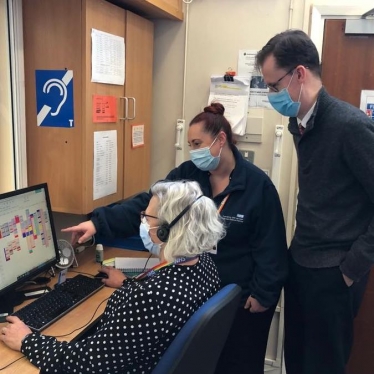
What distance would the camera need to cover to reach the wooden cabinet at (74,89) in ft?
6.24

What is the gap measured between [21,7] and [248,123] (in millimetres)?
1332

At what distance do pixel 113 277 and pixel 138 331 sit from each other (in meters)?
0.77

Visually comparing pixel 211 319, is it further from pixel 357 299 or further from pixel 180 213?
pixel 357 299

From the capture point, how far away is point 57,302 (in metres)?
1.75

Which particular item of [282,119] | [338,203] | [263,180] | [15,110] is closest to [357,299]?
[338,203]

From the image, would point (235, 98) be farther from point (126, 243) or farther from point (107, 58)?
point (126, 243)

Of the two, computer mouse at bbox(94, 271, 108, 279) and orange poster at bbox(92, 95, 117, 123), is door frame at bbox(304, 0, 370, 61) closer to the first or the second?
orange poster at bbox(92, 95, 117, 123)

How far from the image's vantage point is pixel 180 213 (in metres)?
1.40

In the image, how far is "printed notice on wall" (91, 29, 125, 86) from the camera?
1.97 metres

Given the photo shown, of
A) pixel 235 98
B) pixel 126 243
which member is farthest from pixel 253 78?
pixel 126 243

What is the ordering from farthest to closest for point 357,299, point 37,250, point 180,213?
point 37,250, point 357,299, point 180,213

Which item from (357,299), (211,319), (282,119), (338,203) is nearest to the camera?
(211,319)

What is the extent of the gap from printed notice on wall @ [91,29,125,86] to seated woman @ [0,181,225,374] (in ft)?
2.58

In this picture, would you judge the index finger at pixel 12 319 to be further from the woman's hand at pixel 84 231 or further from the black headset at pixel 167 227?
the black headset at pixel 167 227
